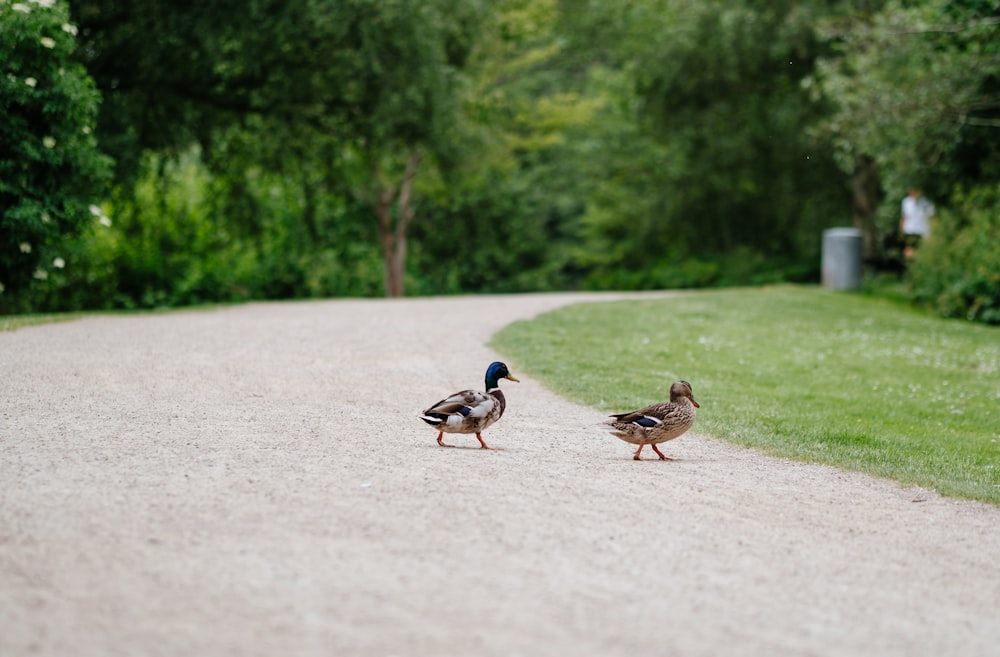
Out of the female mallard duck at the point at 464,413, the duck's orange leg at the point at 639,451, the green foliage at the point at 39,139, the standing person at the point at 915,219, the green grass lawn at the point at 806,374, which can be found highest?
the green foliage at the point at 39,139

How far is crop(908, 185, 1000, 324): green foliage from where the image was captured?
2145cm

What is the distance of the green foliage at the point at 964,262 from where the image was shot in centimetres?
2145

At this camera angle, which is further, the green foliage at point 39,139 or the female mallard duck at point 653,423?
the green foliage at point 39,139

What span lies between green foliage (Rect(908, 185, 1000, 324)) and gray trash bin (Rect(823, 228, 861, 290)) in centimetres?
182

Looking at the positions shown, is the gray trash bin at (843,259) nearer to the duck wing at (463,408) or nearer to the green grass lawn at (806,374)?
the green grass lawn at (806,374)

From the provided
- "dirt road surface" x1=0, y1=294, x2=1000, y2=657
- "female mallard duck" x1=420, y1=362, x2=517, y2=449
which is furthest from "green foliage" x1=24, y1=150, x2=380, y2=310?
"female mallard duck" x1=420, y1=362, x2=517, y2=449

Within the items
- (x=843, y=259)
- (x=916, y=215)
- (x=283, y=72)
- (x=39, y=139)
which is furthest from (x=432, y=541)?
Result: (x=916, y=215)

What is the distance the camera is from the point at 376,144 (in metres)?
23.4

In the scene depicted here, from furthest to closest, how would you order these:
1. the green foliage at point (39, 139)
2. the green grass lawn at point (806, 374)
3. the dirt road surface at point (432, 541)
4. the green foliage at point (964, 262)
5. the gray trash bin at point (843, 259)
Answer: the gray trash bin at point (843, 259) < the green foliage at point (964, 262) < the green foliage at point (39, 139) < the green grass lawn at point (806, 374) < the dirt road surface at point (432, 541)

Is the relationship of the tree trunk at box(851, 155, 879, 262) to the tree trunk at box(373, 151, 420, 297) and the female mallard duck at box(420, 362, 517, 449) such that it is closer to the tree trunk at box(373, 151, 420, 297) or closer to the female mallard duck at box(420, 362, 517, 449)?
the tree trunk at box(373, 151, 420, 297)

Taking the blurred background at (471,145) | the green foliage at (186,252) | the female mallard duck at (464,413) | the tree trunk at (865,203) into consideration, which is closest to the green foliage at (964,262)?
the blurred background at (471,145)

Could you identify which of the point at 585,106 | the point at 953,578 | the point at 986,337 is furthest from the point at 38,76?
the point at 585,106

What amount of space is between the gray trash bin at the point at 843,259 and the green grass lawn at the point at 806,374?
5267mm

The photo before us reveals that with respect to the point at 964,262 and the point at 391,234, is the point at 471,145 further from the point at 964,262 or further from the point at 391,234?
the point at 964,262
